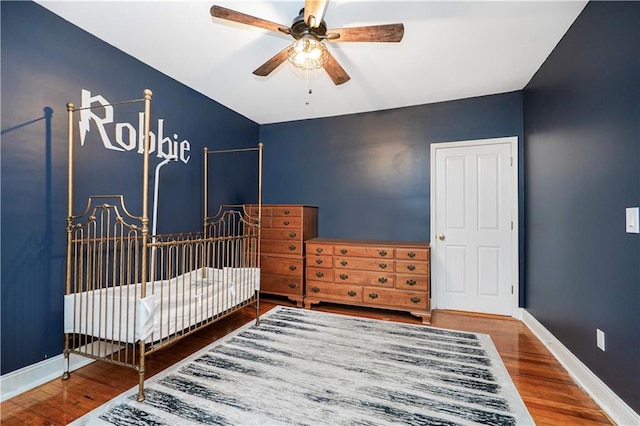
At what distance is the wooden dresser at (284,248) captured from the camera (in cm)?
362

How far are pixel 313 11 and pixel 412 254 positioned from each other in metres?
2.47

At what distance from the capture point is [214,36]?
226 centimetres

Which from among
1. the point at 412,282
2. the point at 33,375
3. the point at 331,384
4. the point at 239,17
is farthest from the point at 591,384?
the point at 33,375

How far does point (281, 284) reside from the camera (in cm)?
368

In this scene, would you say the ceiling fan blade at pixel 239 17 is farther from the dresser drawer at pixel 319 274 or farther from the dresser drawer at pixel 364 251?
the dresser drawer at pixel 319 274

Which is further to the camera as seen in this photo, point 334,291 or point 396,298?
point 334,291

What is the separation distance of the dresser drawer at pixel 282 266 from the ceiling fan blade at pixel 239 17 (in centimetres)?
254

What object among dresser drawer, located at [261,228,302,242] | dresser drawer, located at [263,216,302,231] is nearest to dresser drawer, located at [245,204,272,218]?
dresser drawer, located at [263,216,302,231]

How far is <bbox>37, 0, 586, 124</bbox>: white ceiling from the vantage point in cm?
195

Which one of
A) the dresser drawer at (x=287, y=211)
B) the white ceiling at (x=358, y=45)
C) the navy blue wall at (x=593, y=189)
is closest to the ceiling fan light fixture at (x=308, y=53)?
the white ceiling at (x=358, y=45)

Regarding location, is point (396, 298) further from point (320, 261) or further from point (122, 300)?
point (122, 300)

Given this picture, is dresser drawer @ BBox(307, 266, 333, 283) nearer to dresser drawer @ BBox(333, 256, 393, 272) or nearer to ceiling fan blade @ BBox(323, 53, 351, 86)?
dresser drawer @ BBox(333, 256, 393, 272)

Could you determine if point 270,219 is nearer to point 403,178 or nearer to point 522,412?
point 403,178

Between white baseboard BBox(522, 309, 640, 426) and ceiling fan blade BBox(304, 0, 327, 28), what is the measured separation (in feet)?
8.83
